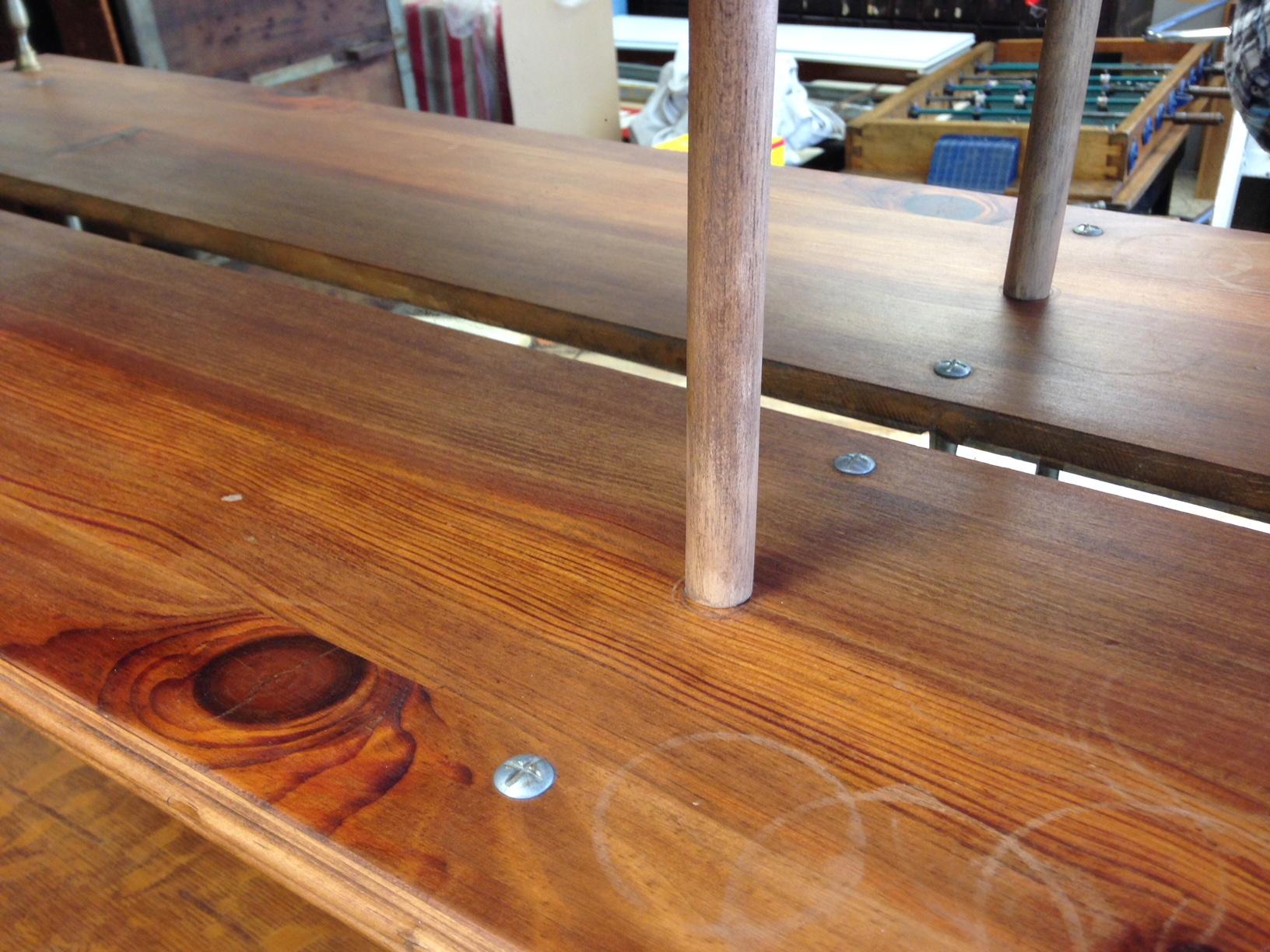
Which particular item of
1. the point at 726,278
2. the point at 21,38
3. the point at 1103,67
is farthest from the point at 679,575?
the point at 1103,67

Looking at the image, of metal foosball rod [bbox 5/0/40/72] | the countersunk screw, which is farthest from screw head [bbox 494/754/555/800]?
metal foosball rod [bbox 5/0/40/72]

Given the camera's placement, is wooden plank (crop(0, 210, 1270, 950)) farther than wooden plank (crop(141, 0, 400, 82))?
No

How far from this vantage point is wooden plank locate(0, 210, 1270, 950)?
424 millimetres

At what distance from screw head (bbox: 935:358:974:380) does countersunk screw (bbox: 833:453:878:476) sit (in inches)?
4.5

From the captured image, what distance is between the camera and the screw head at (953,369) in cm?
76

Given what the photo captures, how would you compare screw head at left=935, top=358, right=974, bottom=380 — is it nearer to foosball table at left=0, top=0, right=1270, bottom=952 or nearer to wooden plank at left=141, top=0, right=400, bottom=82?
foosball table at left=0, top=0, right=1270, bottom=952

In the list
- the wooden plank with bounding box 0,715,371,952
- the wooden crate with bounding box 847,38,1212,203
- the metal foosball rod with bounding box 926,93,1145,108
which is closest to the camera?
the wooden plank with bounding box 0,715,371,952

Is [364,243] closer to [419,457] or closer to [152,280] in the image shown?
[152,280]

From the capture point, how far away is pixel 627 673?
53 centimetres

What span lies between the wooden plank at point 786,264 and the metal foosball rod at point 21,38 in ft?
1.06

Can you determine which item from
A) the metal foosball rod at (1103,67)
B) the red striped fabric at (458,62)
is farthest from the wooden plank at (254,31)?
the metal foosball rod at (1103,67)

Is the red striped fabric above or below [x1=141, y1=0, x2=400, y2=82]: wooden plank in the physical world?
below

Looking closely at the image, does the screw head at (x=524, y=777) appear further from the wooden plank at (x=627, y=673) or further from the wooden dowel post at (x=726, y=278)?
the wooden dowel post at (x=726, y=278)

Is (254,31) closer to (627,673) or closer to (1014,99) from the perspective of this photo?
(1014,99)
